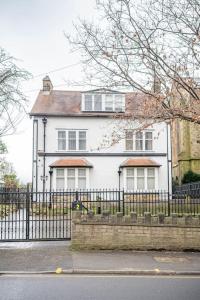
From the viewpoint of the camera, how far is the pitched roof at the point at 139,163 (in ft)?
103

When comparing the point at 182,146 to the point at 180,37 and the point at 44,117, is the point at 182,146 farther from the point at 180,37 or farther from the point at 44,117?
the point at 180,37

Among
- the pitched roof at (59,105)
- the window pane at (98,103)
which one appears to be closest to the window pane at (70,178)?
the pitched roof at (59,105)

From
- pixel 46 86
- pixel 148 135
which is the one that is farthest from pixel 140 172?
pixel 46 86

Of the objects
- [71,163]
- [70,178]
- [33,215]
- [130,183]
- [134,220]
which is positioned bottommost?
[33,215]

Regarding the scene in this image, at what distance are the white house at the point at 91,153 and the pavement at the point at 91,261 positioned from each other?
19.0 metres

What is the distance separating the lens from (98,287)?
7.86 metres

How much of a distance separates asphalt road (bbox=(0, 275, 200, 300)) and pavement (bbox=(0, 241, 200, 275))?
15.0 inches

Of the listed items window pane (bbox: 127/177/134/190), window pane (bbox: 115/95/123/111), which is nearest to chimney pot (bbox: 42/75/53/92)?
window pane (bbox: 115/95/123/111)

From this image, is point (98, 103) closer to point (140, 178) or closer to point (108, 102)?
point (108, 102)

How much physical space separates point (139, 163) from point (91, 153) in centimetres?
422

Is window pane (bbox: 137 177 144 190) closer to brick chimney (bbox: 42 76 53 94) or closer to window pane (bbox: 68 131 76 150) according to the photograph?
window pane (bbox: 68 131 76 150)

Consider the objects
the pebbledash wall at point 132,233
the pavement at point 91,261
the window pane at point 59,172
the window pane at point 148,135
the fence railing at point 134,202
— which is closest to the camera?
the pavement at point 91,261

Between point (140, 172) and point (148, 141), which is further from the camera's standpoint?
point (148, 141)

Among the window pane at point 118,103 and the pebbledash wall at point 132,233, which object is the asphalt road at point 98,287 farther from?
the window pane at point 118,103
